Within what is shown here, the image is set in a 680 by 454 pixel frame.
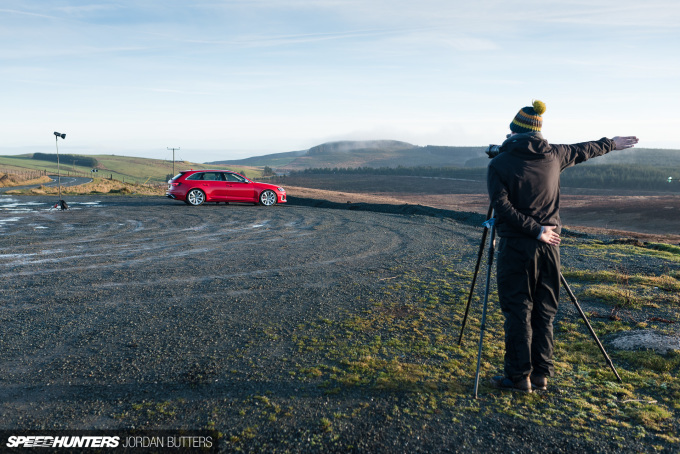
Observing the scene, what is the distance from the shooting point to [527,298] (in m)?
3.63

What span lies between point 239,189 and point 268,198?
147 cm

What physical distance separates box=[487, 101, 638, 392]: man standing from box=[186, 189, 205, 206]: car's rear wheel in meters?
18.5

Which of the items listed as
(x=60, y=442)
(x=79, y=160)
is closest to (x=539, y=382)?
(x=60, y=442)

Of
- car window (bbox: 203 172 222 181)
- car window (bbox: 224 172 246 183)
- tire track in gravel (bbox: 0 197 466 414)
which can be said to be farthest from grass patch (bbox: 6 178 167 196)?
tire track in gravel (bbox: 0 197 466 414)

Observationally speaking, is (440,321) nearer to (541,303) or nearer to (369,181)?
(541,303)

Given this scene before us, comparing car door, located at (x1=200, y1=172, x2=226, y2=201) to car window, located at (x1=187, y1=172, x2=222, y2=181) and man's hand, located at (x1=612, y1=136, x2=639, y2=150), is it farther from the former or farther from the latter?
man's hand, located at (x1=612, y1=136, x2=639, y2=150)

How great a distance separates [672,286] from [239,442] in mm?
7712

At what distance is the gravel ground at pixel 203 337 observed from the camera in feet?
10.2

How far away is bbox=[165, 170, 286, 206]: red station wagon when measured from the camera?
20328 millimetres

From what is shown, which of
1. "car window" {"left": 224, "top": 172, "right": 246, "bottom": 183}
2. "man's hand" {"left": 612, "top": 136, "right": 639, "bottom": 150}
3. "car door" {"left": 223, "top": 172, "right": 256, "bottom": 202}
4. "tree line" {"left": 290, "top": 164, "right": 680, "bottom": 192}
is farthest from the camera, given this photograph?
"tree line" {"left": 290, "top": 164, "right": 680, "bottom": 192}

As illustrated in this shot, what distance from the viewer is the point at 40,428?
121 inches

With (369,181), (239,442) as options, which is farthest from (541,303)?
(369,181)

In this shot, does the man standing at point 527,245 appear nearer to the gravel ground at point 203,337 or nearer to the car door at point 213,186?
the gravel ground at point 203,337

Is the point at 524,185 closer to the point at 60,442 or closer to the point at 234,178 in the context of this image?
the point at 60,442
